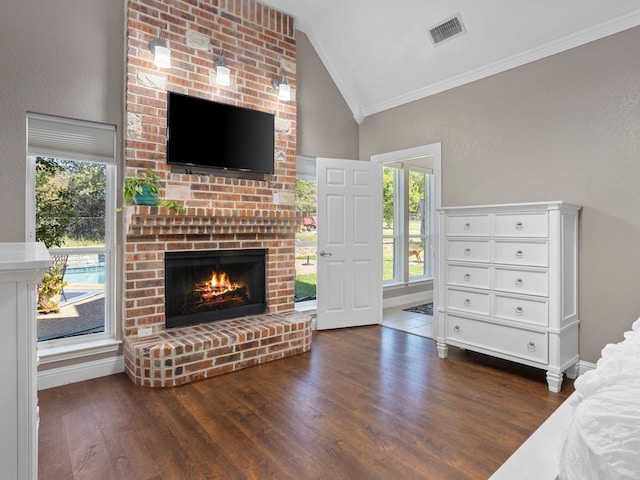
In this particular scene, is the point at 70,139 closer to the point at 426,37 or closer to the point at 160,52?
the point at 160,52

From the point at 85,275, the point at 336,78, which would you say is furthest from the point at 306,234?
the point at 85,275

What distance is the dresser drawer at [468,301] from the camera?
3.16m

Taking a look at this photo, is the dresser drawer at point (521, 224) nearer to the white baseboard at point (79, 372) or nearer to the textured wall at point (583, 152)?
the textured wall at point (583, 152)

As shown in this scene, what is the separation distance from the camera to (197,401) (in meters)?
2.54

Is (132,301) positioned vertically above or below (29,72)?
below

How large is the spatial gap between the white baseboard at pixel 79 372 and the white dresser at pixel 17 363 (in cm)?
210

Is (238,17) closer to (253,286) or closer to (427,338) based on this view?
(253,286)

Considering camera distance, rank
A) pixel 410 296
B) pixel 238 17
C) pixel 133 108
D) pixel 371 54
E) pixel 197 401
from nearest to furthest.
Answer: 1. pixel 197 401
2. pixel 133 108
3. pixel 238 17
4. pixel 371 54
5. pixel 410 296

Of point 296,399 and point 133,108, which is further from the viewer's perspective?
point 133,108

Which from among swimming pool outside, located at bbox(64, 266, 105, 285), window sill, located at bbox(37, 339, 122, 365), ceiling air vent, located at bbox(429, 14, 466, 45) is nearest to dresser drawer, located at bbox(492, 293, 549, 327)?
ceiling air vent, located at bbox(429, 14, 466, 45)

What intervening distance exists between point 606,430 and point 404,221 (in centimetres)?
538

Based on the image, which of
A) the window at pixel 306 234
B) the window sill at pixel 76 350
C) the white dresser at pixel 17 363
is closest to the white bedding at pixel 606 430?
the white dresser at pixel 17 363

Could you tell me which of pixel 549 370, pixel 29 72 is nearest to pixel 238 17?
pixel 29 72

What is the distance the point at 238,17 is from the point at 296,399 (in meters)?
3.32
